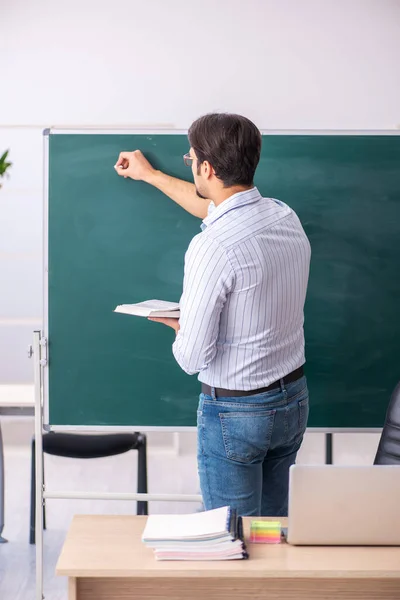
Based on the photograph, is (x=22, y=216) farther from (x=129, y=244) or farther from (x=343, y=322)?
(x=343, y=322)

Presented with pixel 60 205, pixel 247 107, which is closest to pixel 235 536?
pixel 60 205

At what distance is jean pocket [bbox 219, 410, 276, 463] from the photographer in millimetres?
2037

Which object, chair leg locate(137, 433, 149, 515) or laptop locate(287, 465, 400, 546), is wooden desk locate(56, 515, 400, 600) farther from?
chair leg locate(137, 433, 149, 515)

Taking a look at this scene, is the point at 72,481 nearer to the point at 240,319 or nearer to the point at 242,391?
the point at 242,391

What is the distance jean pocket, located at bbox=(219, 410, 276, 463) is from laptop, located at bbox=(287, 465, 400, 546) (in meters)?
0.45

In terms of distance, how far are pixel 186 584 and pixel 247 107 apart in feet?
12.1

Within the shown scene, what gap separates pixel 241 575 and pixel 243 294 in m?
0.71

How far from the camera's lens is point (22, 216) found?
196 inches

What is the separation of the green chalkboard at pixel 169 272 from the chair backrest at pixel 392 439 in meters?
0.73

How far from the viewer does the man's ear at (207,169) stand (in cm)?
200

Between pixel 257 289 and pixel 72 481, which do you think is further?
pixel 72 481

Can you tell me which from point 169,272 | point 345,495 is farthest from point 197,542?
point 169,272

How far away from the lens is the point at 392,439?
2143mm

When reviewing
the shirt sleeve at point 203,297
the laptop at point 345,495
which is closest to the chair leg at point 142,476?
the shirt sleeve at point 203,297
